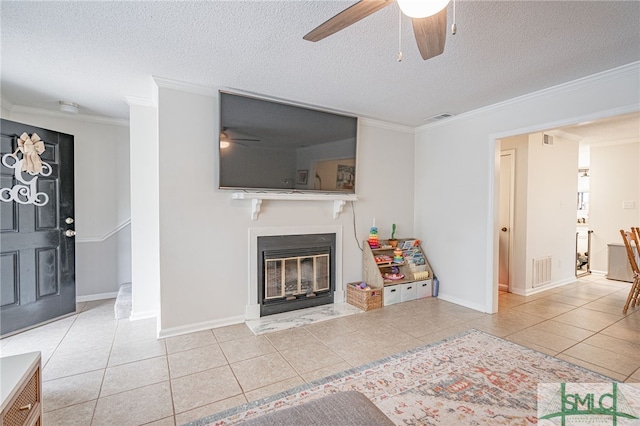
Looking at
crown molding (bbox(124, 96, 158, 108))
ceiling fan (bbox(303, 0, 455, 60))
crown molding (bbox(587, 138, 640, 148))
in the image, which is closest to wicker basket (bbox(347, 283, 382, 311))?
ceiling fan (bbox(303, 0, 455, 60))

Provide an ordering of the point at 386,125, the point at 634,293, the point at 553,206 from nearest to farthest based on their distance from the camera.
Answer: the point at 634,293, the point at 386,125, the point at 553,206

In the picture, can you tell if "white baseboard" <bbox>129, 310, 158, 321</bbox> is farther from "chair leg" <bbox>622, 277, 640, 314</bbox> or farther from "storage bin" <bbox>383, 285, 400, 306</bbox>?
"chair leg" <bbox>622, 277, 640, 314</bbox>

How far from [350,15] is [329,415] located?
1.68m

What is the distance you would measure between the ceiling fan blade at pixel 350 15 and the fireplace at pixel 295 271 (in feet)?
7.54

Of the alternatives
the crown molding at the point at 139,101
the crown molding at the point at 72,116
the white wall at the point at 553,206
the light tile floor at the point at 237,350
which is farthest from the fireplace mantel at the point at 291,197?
the white wall at the point at 553,206

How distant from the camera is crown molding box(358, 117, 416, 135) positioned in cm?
407

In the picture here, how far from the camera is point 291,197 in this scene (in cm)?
334

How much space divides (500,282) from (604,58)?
3.21 m

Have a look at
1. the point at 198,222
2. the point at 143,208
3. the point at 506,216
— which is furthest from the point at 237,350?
the point at 506,216

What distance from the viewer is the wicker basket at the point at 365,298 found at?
3.60 meters

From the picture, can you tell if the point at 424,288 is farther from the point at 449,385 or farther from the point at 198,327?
the point at 198,327

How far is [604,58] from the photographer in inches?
94.9

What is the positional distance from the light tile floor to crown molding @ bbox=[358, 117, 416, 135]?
7.83 ft

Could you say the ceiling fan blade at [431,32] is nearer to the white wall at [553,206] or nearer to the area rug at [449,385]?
the area rug at [449,385]
